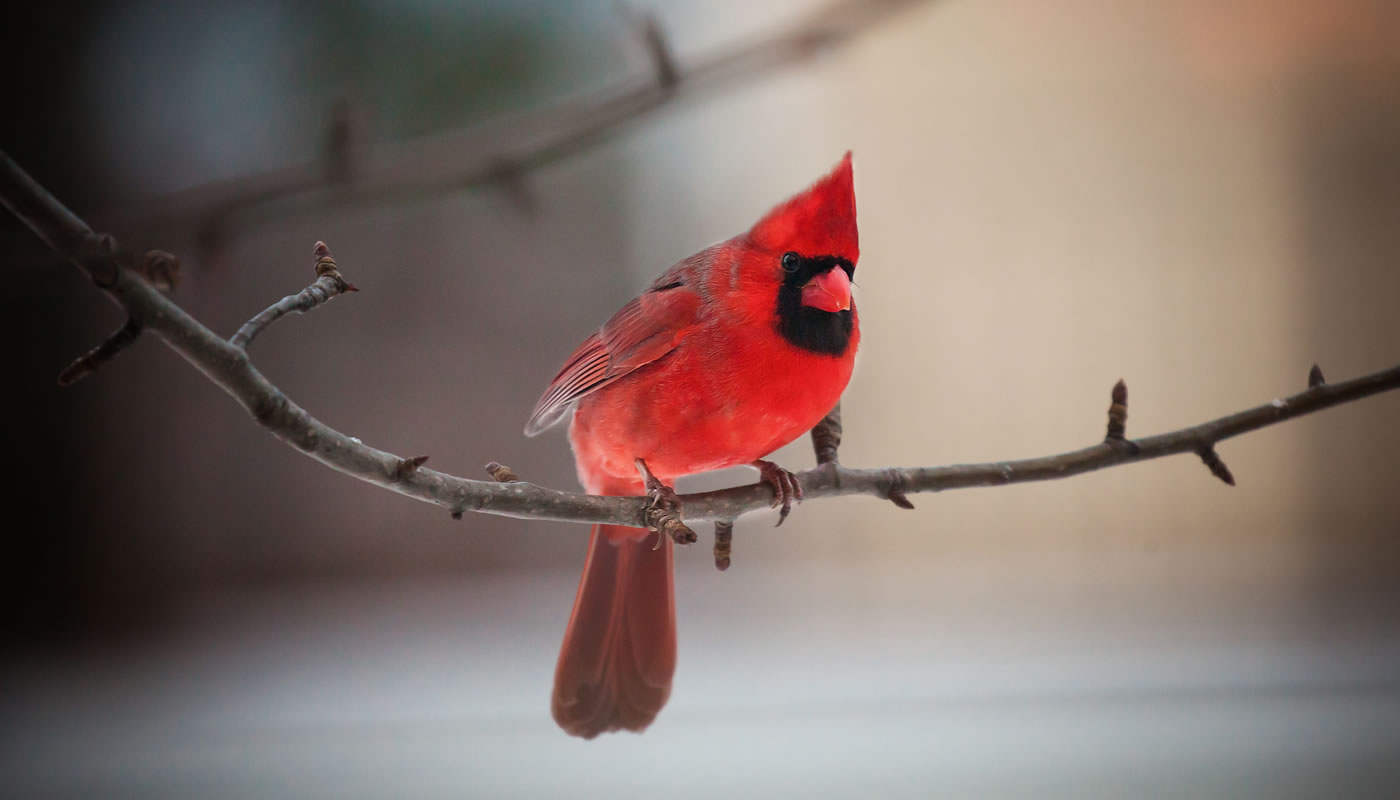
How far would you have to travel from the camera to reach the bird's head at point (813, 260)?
32.4 inches

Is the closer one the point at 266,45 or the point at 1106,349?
the point at 266,45

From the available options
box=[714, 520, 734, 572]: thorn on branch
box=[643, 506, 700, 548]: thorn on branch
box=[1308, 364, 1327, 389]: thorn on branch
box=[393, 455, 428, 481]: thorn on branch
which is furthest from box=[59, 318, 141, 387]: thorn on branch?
box=[1308, 364, 1327, 389]: thorn on branch

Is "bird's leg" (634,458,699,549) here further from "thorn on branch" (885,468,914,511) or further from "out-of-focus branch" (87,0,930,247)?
"out-of-focus branch" (87,0,930,247)

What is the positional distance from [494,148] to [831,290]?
0.43 m

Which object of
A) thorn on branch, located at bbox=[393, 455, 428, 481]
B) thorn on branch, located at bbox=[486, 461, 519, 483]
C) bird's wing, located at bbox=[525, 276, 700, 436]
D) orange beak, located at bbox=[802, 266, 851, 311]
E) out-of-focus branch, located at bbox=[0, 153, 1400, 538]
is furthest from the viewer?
bird's wing, located at bbox=[525, 276, 700, 436]

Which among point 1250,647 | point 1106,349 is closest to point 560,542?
point 1106,349

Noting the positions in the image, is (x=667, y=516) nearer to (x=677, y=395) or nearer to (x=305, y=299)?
(x=677, y=395)

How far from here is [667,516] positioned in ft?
2.66

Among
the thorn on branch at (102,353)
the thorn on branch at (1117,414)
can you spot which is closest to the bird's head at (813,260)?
the thorn on branch at (1117,414)

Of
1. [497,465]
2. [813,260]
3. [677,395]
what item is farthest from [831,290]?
[497,465]

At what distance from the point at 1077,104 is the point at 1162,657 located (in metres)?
1.03

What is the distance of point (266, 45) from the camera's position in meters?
1.33

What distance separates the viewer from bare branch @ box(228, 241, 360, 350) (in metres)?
0.58

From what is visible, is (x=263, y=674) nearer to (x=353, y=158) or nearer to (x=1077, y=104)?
(x=353, y=158)
